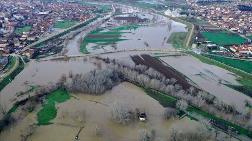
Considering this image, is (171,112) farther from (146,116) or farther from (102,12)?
(102,12)

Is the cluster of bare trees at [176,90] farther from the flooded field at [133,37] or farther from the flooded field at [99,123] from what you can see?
the flooded field at [133,37]

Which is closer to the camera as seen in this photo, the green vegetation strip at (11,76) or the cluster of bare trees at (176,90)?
the cluster of bare trees at (176,90)

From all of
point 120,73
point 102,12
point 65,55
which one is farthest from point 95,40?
point 102,12

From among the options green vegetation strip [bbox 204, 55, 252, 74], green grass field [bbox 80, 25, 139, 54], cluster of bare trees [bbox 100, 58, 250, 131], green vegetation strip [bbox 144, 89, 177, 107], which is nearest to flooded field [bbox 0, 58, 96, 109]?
cluster of bare trees [bbox 100, 58, 250, 131]

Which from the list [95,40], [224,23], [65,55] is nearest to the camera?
[65,55]

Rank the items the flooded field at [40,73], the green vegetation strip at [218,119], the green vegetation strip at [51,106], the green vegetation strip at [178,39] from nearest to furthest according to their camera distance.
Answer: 1. the green vegetation strip at [218,119]
2. the green vegetation strip at [51,106]
3. the flooded field at [40,73]
4. the green vegetation strip at [178,39]

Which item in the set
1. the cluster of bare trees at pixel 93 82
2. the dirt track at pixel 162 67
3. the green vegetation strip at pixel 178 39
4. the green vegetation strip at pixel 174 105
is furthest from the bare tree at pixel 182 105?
the green vegetation strip at pixel 178 39

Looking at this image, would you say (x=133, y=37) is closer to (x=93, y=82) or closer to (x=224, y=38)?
(x=224, y=38)
